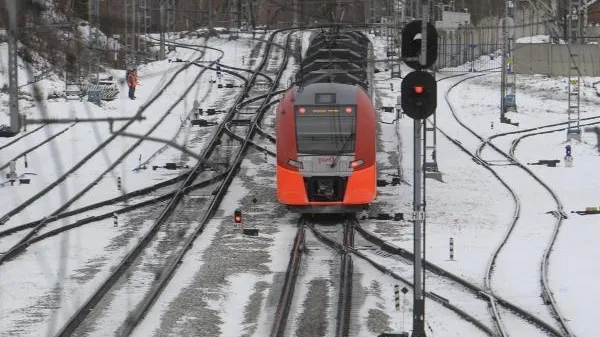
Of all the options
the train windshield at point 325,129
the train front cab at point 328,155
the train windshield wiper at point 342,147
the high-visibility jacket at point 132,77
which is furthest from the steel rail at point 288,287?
the high-visibility jacket at point 132,77

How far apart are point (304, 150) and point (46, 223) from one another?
206 inches

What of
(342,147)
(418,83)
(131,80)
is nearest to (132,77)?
(131,80)

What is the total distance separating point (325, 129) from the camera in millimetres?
22516

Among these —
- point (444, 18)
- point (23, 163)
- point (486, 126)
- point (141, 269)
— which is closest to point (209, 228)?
point (141, 269)

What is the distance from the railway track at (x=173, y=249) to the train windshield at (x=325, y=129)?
8.67 feet

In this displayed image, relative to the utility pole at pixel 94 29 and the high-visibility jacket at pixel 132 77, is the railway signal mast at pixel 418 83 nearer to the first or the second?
the utility pole at pixel 94 29

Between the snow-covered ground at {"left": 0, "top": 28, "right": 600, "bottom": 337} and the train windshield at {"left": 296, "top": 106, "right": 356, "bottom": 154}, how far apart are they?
1.71 meters

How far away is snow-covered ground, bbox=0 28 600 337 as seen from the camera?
15883mm

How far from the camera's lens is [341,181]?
22.5 metres

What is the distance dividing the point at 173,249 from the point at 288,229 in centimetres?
302

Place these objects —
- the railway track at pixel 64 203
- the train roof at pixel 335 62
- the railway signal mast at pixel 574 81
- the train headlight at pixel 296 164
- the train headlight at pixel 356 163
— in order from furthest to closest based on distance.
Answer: the railway signal mast at pixel 574 81, the train roof at pixel 335 62, the train headlight at pixel 296 164, the train headlight at pixel 356 163, the railway track at pixel 64 203

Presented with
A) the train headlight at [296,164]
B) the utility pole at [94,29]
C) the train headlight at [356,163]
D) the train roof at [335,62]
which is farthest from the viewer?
the train roof at [335,62]

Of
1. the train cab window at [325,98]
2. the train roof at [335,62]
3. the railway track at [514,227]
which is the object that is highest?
the train roof at [335,62]

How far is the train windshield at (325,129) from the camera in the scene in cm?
2242
